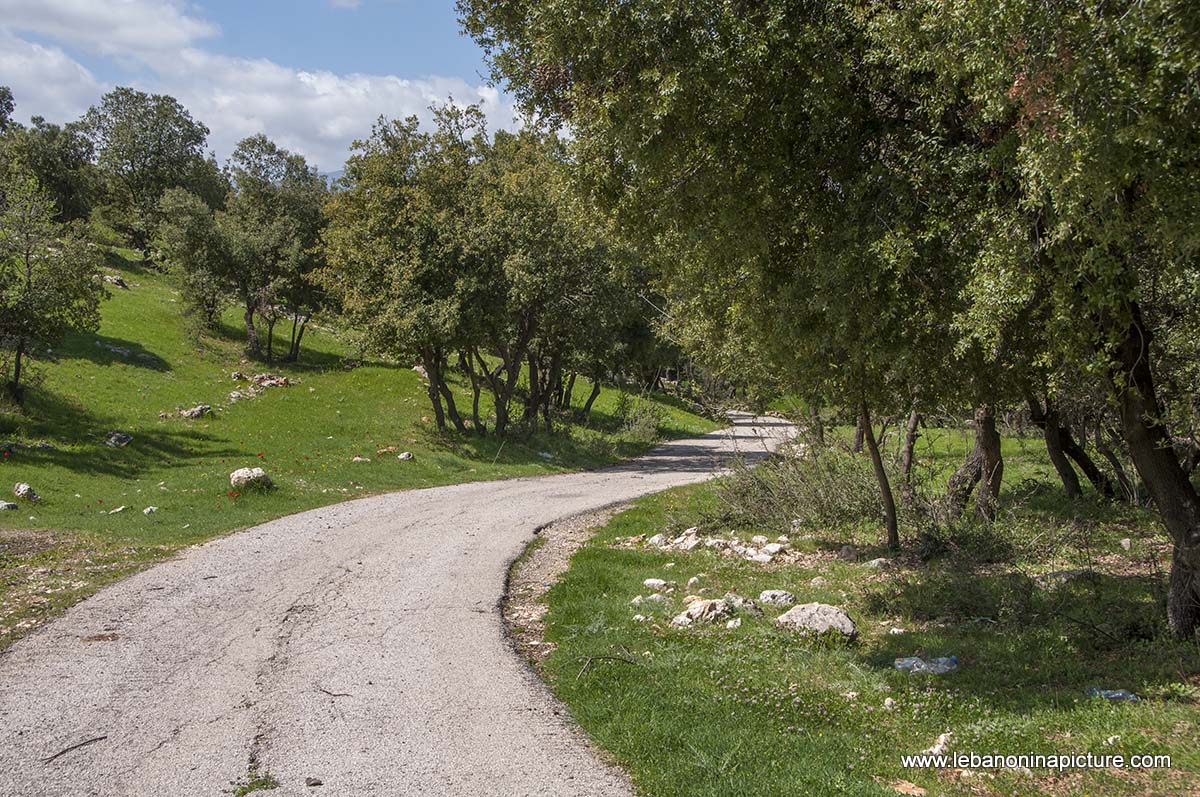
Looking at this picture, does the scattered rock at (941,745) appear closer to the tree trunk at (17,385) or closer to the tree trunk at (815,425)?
the tree trunk at (815,425)

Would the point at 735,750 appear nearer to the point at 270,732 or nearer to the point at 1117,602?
the point at 270,732

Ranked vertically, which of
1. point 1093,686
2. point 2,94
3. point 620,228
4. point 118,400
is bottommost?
point 118,400

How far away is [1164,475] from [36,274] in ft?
86.5

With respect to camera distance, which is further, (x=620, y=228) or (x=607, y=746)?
(x=620, y=228)

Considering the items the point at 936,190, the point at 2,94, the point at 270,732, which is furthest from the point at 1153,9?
the point at 2,94

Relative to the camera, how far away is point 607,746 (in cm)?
636

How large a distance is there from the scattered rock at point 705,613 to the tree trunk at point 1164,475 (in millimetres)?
4637

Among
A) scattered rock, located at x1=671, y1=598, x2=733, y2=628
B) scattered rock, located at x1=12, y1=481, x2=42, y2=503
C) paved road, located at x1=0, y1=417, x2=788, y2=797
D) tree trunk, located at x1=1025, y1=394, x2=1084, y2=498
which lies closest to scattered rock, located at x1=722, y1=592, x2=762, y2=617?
scattered rock, located at x1=671, y1=598, x2=733, y2=628

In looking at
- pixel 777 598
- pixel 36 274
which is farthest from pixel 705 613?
pixel 36 274

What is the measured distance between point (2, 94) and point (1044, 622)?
83603 millimetres

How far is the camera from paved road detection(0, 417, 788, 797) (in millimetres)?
5820

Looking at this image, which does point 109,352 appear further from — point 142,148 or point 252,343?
point 142,148

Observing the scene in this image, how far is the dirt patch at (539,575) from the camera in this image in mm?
9438

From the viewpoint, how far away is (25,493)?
16594 mm
